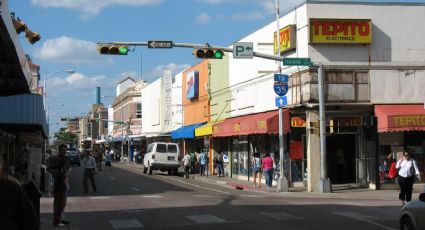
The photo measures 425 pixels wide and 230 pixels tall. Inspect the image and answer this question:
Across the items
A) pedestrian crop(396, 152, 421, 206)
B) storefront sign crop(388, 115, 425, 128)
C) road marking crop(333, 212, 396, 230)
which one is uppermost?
storefront sign crop(388, 115, 425, 128)

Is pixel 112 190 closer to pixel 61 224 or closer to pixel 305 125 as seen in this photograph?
pixel 305 125

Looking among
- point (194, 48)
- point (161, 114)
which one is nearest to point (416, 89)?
point (194, 48)

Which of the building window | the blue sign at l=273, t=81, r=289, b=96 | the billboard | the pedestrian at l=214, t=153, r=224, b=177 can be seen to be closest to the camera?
the blue sign at l=273, t=81, r=289, b=96

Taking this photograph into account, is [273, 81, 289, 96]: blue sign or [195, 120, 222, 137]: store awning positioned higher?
[273, 81, 289, 96]: blue sign

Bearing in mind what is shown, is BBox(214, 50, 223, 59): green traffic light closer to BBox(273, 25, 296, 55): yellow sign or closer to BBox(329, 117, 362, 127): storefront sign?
BBox(273, 25, 296, 55): yellow sign

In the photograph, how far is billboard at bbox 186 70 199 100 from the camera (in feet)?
146

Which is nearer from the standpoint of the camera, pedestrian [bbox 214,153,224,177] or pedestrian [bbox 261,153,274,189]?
Answer: pedestrian [bbox 261,153,274,189]

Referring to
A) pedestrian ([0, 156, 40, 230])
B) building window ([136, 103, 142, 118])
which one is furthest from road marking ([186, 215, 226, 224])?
building window ([136, 103, 142, 118])

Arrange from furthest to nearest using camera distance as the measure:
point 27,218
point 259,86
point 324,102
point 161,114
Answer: point 161,114 → point 259,86 → point 324,102 → point 27,218

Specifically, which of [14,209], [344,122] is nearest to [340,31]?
[344,122]

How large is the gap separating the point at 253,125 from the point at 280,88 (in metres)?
4.00

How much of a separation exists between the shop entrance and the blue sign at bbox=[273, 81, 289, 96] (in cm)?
409

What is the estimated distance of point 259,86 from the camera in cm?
3181

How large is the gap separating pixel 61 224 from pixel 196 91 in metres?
31.6
